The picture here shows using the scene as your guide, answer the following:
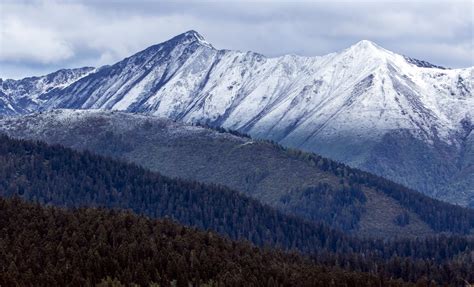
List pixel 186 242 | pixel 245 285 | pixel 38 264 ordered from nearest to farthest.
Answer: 1. pixel 245 285
2. pixel 38 264
3. pixel 186 242

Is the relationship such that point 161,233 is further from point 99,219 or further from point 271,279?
point 271,279

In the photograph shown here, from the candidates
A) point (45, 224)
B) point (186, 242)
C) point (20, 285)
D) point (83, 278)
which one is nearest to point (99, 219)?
point (45, 224)

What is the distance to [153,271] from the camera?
15388 cm

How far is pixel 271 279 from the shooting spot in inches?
5802

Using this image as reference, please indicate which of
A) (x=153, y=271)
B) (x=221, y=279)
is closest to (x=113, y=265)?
(x=153, y=271)

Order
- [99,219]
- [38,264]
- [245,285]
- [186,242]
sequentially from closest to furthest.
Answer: [245,285]
[38,264]
[186,242]
[99,219]

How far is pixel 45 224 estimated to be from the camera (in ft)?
636

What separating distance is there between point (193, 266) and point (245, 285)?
21482mm

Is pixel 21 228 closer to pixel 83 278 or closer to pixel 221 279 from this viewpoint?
pixel 83 278

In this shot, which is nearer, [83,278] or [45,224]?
[83,278]

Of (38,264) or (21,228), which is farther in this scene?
(21,228)

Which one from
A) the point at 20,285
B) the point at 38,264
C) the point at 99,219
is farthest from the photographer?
the point at 99,219

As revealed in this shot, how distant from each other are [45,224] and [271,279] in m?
Answer: 68.9

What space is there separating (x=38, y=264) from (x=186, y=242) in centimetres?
4098
